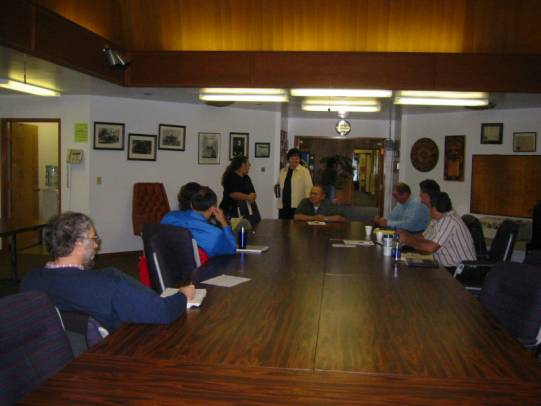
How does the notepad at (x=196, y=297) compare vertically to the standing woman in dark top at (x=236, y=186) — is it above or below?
below

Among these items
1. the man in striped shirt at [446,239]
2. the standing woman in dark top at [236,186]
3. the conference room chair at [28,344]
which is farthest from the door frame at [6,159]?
the conference room chair at [28,344]

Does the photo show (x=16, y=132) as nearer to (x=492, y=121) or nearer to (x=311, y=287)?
(x=311, y=287)

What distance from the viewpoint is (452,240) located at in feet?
13.2

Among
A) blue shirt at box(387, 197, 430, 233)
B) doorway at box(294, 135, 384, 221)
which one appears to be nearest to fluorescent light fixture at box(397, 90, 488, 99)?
blue shirt at box(387, 197, 430, 233)

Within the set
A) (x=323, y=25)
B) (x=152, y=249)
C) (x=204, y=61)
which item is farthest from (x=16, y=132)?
(x=152, y=249)

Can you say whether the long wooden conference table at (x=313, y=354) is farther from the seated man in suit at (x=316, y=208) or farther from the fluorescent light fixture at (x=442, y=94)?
the fluorescent light fixture at (x=442, y=94)

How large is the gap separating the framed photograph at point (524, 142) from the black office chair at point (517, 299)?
18.4 ft

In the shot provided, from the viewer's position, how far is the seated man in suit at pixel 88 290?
6.40 ft

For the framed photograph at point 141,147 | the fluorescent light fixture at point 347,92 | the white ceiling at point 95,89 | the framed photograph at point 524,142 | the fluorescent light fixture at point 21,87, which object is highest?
the white ceiling at point 95,89

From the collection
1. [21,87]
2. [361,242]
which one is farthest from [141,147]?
[361,242]

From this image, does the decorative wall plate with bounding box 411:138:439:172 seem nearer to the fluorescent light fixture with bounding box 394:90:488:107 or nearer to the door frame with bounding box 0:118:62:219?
the fluorescent light fixture with bounding box 394:90:488:107

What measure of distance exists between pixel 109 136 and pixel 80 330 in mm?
6073

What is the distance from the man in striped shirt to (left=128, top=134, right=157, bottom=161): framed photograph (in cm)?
485

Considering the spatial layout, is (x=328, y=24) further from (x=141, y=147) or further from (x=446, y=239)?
(x=141, y=147)
